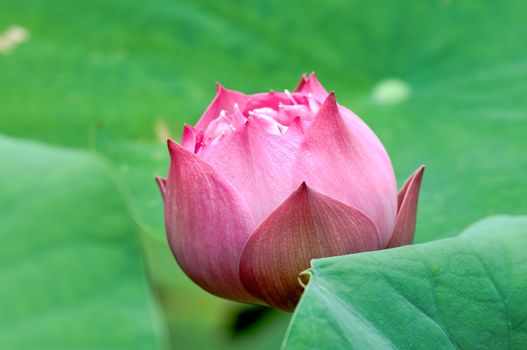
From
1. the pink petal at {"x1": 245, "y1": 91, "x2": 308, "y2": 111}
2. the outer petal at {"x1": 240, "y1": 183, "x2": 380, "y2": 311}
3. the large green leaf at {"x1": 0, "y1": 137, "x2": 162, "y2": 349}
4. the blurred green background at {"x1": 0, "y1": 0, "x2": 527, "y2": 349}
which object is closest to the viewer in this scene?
the large green leaf at {"x1": 0, "y1": 137, "x2": 162, "y2": 349}

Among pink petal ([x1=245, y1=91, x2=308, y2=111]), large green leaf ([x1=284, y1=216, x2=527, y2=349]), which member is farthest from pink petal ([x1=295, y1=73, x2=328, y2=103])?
large green leaf ([x1=284, y1=216, x2=527, y2=349])

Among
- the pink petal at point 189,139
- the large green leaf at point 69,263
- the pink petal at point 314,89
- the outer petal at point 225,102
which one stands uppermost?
the pink petal at point 314,89

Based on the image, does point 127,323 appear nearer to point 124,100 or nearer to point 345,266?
point 345,266

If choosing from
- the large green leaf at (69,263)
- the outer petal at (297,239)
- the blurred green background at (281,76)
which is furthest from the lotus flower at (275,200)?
the blurred green background at (281,76)

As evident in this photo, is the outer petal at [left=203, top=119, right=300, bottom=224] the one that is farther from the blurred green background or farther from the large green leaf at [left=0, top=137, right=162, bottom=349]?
the blurred green background

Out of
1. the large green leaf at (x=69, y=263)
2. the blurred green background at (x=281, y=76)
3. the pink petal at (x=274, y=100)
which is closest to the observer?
A: the large green leaf at (x=69, y=263)

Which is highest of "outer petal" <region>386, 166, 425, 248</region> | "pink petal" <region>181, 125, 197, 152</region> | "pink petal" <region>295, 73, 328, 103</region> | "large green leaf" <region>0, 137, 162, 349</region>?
"pink petal" <region>295, 73, 328, 103</region>

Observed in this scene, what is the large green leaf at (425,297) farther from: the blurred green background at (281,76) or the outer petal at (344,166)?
the blurred green background at (281,76)
